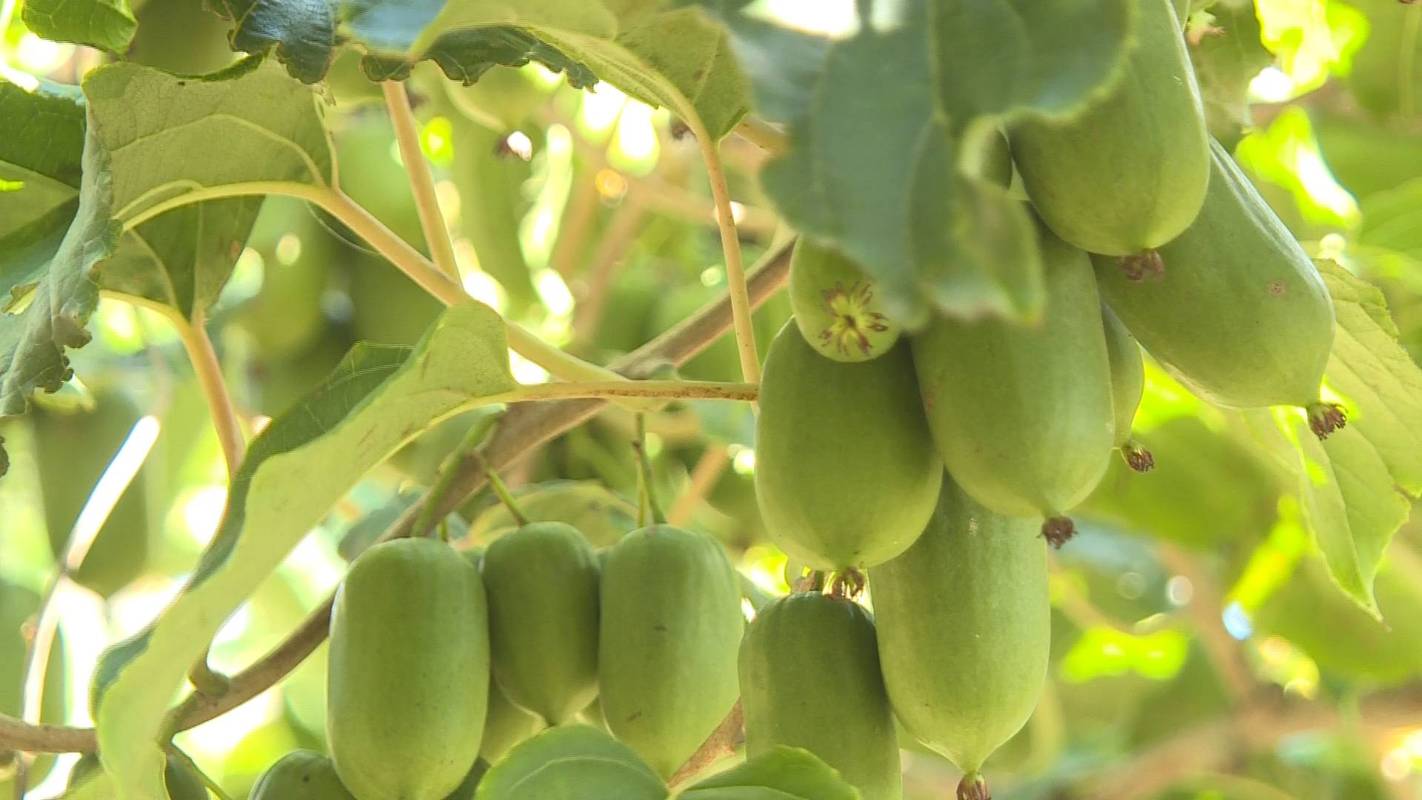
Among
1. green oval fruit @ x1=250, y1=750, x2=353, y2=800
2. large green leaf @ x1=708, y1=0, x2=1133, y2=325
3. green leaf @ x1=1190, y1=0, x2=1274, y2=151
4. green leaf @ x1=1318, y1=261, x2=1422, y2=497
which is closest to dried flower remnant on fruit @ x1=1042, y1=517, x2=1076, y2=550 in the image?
large green leaf @ x1=708, y1=0, x2=1133, y2=325

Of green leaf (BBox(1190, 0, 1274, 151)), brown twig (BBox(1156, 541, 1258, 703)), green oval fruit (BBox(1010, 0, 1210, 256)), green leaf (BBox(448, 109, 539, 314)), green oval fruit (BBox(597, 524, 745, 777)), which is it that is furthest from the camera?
brown twig (BBox(1156, 541, 1258, 703))

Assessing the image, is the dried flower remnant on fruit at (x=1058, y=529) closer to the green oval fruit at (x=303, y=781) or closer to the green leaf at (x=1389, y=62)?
the green oval fruit at (x=303, y=781)

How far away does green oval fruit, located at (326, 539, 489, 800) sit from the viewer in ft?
2.58

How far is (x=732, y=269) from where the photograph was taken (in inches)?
33.9

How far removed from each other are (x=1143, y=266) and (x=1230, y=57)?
1.68 ft

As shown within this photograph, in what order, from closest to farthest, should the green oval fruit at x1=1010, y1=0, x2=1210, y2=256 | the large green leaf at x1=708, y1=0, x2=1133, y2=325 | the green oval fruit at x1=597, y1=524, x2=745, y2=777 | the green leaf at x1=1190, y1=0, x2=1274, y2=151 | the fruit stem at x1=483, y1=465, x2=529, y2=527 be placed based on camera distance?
1. the large green leaf at x1=708, y1=0, x2=1133, y2=325
2. the green oval fruit at x1=1010, y1=0, x2=1210, y2=256
3. the green oval fruit at x1=597, y1=524, x2=745, y2=777
4. the fruit stem at x1=483, y1=465, x2=529, y2=527
5. the green leaf at x1=1190, y1=0, x2=1274, y2=151

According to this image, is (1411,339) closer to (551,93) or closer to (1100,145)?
(551,93)

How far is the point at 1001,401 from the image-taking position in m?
0.64

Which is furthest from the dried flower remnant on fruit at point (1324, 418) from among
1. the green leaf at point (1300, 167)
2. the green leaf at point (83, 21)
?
the green leaf at point (1300, 167)

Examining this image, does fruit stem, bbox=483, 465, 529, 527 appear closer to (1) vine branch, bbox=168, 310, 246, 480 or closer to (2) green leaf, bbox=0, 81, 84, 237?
(1) vine branch, bbox=168, 310, 246, 480

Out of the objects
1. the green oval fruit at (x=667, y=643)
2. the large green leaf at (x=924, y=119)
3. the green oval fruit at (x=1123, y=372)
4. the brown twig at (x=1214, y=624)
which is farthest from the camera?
the brown twig at (x=1214, y=624)

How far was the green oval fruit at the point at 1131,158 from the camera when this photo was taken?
62 cm

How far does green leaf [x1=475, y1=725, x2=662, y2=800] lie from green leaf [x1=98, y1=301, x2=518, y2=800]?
0.15 m

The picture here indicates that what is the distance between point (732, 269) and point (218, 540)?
0.31 meters
